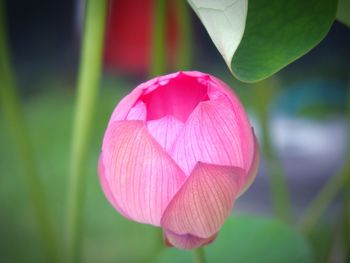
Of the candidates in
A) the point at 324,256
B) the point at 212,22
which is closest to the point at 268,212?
the point at 324,256

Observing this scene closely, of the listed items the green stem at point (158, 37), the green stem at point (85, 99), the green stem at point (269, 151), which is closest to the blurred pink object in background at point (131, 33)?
the green stem at point (269, 151)

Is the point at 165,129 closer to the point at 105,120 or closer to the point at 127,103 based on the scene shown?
the point at 127,103

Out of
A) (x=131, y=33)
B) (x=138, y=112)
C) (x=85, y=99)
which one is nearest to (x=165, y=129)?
(x=138, y=112)

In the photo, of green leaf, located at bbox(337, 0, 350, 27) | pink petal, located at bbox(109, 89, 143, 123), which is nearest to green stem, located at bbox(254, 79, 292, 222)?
green leaf, located at bbox(337, 0, 350, 27)

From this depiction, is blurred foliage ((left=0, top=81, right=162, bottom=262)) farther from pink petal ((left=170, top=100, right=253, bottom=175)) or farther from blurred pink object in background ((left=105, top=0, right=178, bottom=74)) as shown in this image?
pink petal ((left=170, top=100, right=253, bottom=175))

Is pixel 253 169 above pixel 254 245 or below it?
above

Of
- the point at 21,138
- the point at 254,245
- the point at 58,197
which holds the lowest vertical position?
the point at 58,197

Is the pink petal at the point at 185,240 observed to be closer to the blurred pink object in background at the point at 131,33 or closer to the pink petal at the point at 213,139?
the pink petal at the point at 213,139
